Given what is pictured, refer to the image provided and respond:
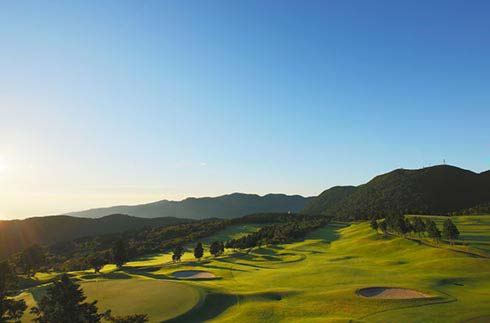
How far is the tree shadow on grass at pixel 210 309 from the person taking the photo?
37812 millimetres

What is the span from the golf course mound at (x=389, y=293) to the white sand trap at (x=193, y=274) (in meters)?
31.8

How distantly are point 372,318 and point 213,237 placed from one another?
482 feet

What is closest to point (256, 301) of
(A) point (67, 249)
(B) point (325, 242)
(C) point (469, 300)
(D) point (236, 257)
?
(C) point (469, 300)

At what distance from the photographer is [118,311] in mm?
39469

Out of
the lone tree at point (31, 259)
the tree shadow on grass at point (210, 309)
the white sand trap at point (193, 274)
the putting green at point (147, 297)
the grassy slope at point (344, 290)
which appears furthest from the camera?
the lone tree at point (31, 259)

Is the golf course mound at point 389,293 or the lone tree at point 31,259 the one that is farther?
the lone tree at point 31,259

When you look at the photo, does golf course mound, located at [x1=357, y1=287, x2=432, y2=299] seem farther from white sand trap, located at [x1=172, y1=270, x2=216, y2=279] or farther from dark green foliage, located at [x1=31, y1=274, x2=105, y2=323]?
dark green foliage, located at [x1=31, y1=274, x2=105, y2=323]

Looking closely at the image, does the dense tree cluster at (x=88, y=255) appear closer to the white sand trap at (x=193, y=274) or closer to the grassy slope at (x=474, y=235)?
the white sand trap at (x=193, y=274)

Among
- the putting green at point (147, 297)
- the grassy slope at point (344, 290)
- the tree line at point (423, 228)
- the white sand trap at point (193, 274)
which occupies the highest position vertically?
the tree line at point (423, 228)

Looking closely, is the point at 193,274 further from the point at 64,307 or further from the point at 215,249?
the point at 64,307

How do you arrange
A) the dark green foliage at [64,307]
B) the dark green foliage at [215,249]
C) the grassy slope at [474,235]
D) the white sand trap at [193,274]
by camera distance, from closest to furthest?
the dark green foliage at [64,307]
the white sand trap at [193,274]
the grassy slope at [474,235]
the dark green foliage at [215,249]

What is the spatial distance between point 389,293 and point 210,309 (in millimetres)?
23917

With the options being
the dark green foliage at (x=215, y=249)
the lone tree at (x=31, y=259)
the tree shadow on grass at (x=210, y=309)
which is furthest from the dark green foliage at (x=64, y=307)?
the dark green foliage at (x=215, y=249)

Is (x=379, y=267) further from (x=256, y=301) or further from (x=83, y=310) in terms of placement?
(x=83, y=310)
